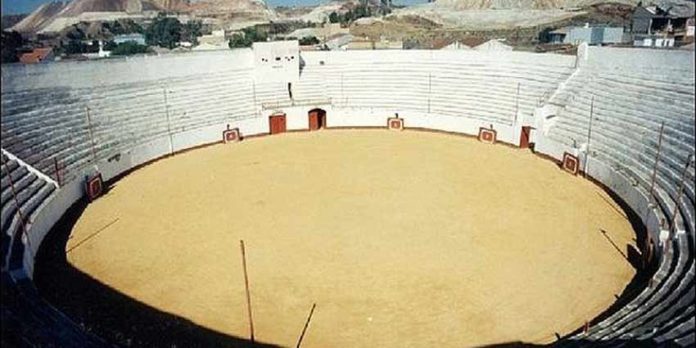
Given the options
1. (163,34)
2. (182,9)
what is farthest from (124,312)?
(182,9)

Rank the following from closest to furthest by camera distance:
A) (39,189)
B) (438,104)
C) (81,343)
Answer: (81,343)
(39,189)
(438,104)

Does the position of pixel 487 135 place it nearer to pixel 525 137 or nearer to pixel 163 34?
pixel 525 137

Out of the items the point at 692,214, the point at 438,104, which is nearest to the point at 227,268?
the point at 692,214

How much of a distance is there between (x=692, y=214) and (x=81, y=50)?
61.6 m

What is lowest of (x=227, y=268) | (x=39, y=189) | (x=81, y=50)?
(x=227, y=268)

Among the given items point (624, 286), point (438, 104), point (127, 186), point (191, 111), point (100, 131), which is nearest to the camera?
point (624, 286)

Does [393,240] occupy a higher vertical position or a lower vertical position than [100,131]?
lower

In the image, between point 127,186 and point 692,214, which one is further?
point 127,186

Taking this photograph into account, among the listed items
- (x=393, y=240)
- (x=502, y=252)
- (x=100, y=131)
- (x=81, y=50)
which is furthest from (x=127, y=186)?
(x=81, y=50)

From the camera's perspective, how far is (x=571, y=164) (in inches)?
1083

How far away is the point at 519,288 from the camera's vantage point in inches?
647

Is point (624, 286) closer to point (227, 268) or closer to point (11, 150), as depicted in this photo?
point (227, 268)

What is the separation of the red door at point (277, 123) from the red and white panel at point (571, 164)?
19114 mm

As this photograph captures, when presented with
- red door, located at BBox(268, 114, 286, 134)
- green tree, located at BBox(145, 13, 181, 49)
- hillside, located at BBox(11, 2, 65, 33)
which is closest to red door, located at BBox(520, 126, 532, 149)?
red door, located at BBox(268, 114, 286, 134)
